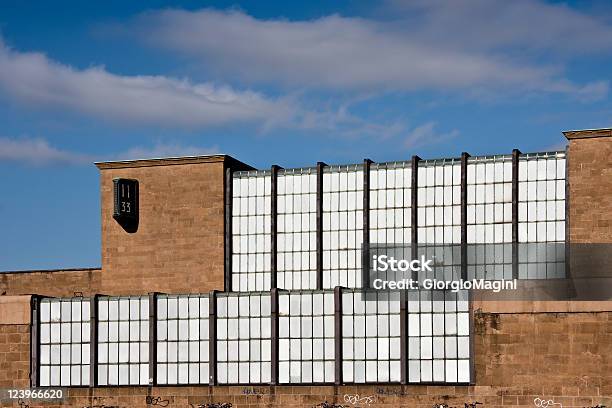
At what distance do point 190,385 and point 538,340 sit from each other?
23.9m

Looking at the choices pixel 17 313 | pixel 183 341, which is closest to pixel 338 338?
pixel 183 341

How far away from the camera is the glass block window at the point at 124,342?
8694 centimetres

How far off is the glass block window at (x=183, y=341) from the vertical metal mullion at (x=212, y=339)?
0.25m

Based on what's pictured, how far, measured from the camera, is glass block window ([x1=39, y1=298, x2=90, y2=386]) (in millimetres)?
88062

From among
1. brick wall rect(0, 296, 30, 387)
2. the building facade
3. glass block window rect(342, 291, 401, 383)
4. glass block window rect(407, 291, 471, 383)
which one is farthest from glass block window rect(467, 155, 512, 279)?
brick wall rect(0, 296, 30, 387)

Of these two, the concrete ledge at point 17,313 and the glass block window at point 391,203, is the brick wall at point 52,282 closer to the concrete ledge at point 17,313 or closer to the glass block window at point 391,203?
the concrete ledge at point 17,313

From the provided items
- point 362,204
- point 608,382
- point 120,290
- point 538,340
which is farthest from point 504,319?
point 120,290

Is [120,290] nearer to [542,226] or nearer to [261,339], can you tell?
[261,339]

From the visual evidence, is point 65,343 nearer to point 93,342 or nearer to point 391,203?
point 93,342

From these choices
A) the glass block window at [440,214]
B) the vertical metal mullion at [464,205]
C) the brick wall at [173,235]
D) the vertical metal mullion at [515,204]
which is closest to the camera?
the vertical metal mullion at [515,204]

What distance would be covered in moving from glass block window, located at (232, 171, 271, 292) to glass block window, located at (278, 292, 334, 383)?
1265 cm

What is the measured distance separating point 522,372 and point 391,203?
22.0 meters

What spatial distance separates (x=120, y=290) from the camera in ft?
317

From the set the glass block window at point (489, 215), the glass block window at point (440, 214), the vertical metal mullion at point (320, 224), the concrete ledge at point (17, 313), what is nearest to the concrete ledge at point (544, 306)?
the glass block window at point (489, 215)
